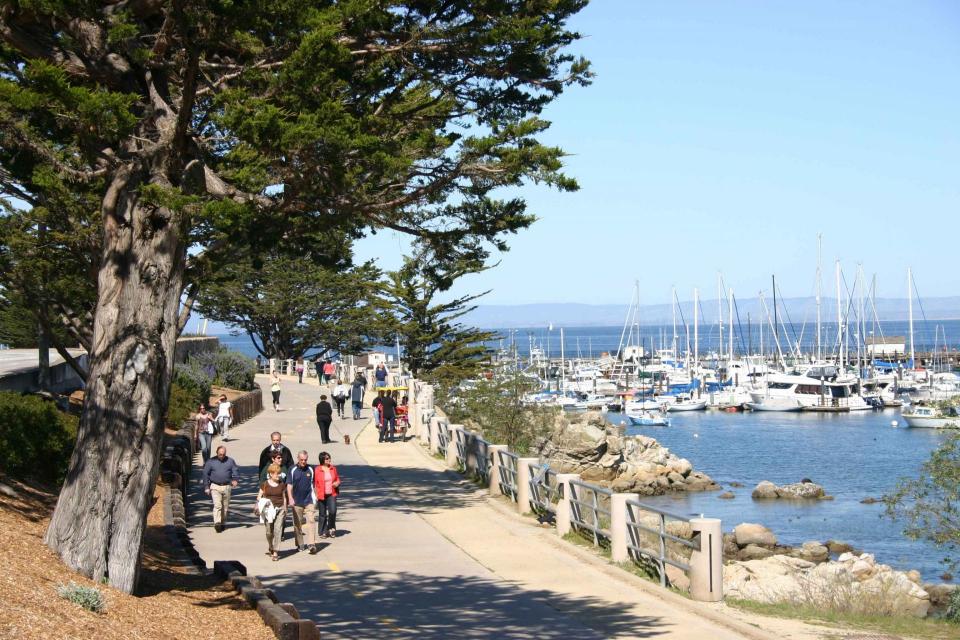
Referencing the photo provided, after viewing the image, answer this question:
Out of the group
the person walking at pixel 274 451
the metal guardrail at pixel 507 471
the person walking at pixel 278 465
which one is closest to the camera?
the person walking at pixel 278 465

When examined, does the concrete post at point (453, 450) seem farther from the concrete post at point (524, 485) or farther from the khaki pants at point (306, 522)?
the khaki pants at point (306, 522)

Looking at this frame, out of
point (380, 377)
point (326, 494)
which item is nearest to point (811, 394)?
point (380, 377)

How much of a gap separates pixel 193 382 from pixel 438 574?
2501 cm

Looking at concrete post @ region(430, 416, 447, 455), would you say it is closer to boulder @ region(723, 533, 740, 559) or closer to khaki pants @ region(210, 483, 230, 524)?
boulder @ region(723, 533, 740, 559)

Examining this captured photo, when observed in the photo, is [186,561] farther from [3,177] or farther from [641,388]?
[641,388]

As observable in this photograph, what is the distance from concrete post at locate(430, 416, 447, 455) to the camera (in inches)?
1275

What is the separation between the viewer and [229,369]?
5119 centimetres

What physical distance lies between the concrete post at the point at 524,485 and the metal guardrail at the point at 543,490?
0.08 m

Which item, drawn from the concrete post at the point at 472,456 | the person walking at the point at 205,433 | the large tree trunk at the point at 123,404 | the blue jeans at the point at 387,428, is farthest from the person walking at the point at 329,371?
the large tree trunk at the point at 123,404

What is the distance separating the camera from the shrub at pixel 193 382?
37375mm

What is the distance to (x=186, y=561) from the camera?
14641mm

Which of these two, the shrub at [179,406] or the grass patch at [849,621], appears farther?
the shrub at [179,406]

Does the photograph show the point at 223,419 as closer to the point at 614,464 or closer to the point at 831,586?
the point at 831,586

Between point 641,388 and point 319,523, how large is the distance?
327ft
